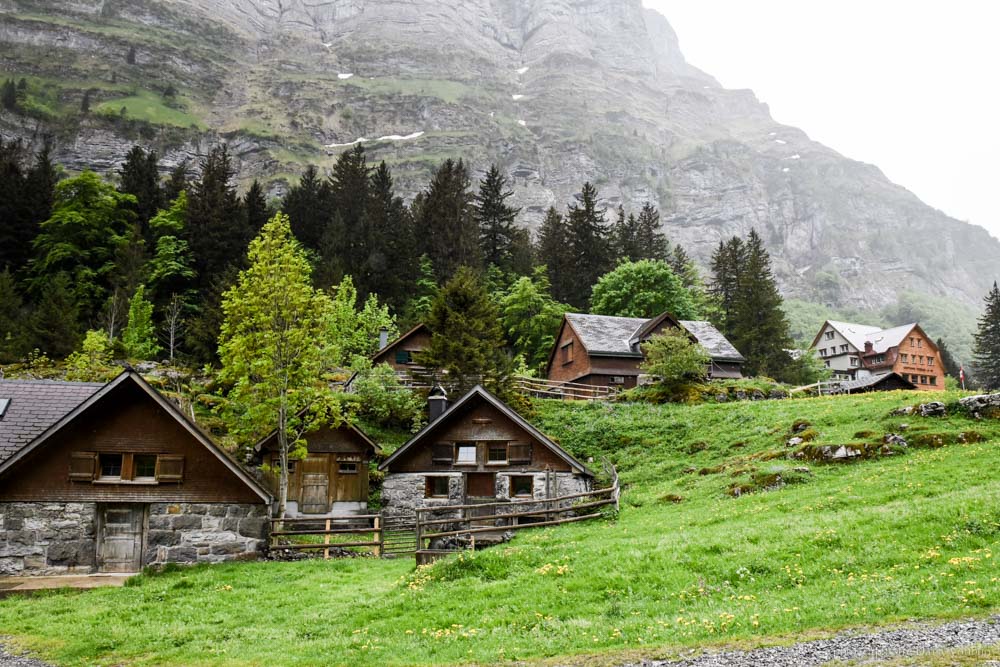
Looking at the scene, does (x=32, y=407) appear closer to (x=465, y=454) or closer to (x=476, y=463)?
(x=465, y=454)

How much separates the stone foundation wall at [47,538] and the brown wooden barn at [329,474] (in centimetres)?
1056

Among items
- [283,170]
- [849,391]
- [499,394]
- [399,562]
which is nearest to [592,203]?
[849,391]

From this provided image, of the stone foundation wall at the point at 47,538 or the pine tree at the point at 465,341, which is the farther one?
the pine tree at the point at 465,341

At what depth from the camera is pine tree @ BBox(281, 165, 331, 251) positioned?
75.9m

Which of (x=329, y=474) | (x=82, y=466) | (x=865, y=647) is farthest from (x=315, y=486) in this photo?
(x=865, y=647)

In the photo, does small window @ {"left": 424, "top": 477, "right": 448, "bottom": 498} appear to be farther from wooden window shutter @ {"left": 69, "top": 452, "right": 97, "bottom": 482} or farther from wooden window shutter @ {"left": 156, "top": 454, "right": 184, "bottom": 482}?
wooden window shutter @ {"left": 69, "top": 452, "right": 97, "bottom": 482}

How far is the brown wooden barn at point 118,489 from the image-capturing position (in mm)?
22078

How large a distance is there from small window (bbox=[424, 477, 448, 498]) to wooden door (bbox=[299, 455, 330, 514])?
17.2 feet

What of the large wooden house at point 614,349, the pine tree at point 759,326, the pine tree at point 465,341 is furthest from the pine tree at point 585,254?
the pine tree at point 465,341

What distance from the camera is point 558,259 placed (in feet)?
260

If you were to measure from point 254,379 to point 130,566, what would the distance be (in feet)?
38.0

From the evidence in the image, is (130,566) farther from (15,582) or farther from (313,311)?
(313,311)

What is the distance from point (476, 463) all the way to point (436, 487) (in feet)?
7.39

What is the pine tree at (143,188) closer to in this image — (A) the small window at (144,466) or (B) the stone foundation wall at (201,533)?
(A) the small window at (144,466)
